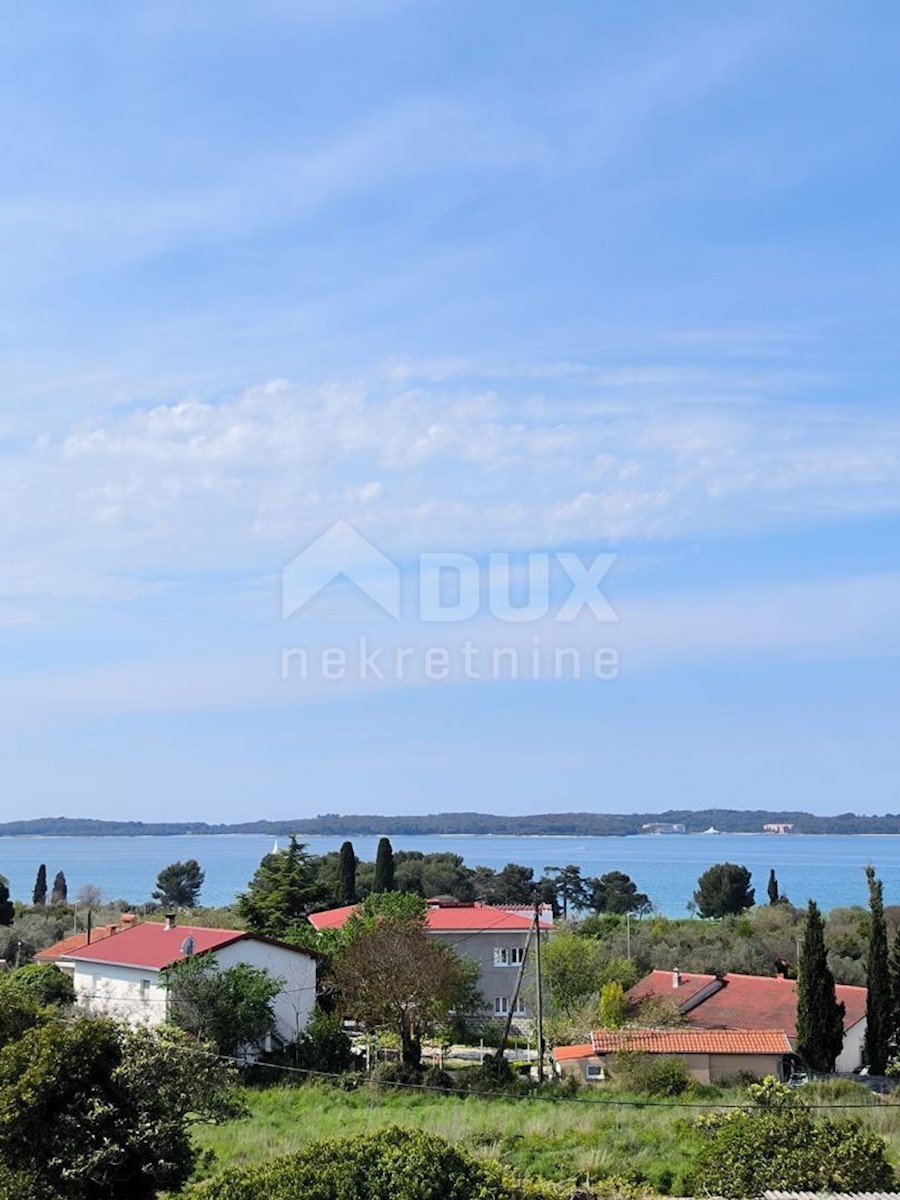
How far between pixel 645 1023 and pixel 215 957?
1206 cm

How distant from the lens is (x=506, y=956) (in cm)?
4753

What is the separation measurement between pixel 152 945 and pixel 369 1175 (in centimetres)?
2431

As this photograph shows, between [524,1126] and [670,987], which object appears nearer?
[524,1126]

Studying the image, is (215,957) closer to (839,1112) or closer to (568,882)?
(839,1112)

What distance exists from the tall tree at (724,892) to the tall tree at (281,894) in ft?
110

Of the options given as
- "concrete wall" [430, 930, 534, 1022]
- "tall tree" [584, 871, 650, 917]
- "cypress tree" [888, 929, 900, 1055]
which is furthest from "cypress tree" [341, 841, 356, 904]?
"cypress tree" [888, 929, 900, 1055]

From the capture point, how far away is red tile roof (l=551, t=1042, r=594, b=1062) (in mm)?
Answer: 32531

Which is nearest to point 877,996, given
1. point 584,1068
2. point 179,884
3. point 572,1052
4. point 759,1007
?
point 759,1007

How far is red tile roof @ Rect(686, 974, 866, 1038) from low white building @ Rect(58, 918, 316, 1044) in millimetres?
11351

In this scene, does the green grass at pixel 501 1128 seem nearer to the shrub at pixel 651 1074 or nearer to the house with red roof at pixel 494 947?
the shrub at pixel 651 1074

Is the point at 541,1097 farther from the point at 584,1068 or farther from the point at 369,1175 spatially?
the point at 369,1175

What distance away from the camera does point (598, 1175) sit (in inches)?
730

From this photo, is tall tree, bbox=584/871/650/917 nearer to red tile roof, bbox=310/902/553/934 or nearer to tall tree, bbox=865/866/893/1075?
red tile roof, bbox=310/902/553/934

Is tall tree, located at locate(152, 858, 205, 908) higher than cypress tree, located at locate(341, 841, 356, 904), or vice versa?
cypress tree, located at locate(341, 841, 356, 904)
